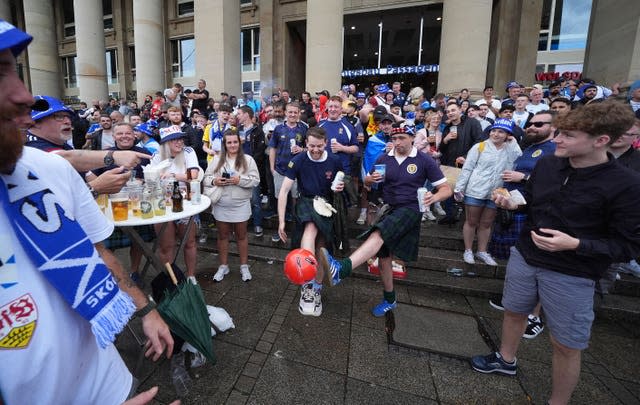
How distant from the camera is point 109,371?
3.88 ft

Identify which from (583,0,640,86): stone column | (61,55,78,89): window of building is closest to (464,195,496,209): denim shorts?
(583,0,640,86): stone column

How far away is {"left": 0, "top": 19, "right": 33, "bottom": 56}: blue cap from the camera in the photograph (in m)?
0.79

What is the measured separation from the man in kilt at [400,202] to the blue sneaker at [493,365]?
107cm

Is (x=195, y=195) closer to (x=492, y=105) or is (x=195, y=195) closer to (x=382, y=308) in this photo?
(x=382, y=308)

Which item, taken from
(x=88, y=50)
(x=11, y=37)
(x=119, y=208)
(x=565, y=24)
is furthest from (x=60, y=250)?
(x=565, y=24)

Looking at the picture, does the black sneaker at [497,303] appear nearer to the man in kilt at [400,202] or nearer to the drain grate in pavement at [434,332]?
the drain grate in pavement at [434,332]

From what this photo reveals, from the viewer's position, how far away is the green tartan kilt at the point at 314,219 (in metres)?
3.64

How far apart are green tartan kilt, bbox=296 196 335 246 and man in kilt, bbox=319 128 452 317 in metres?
0.45

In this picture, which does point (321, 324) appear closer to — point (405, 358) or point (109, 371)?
point (405, 358)

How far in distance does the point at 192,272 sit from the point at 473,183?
163 inches

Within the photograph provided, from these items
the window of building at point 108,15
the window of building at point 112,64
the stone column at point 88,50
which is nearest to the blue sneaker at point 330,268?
the stone column at point 88,50

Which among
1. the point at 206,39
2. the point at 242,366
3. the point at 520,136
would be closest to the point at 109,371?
the point at 242,366

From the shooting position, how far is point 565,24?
17125 millimetres

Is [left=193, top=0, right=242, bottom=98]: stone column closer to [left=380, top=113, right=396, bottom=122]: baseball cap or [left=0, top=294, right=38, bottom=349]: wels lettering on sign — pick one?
[left=380, top=113, right=396, bottom=122]: baseball cap
